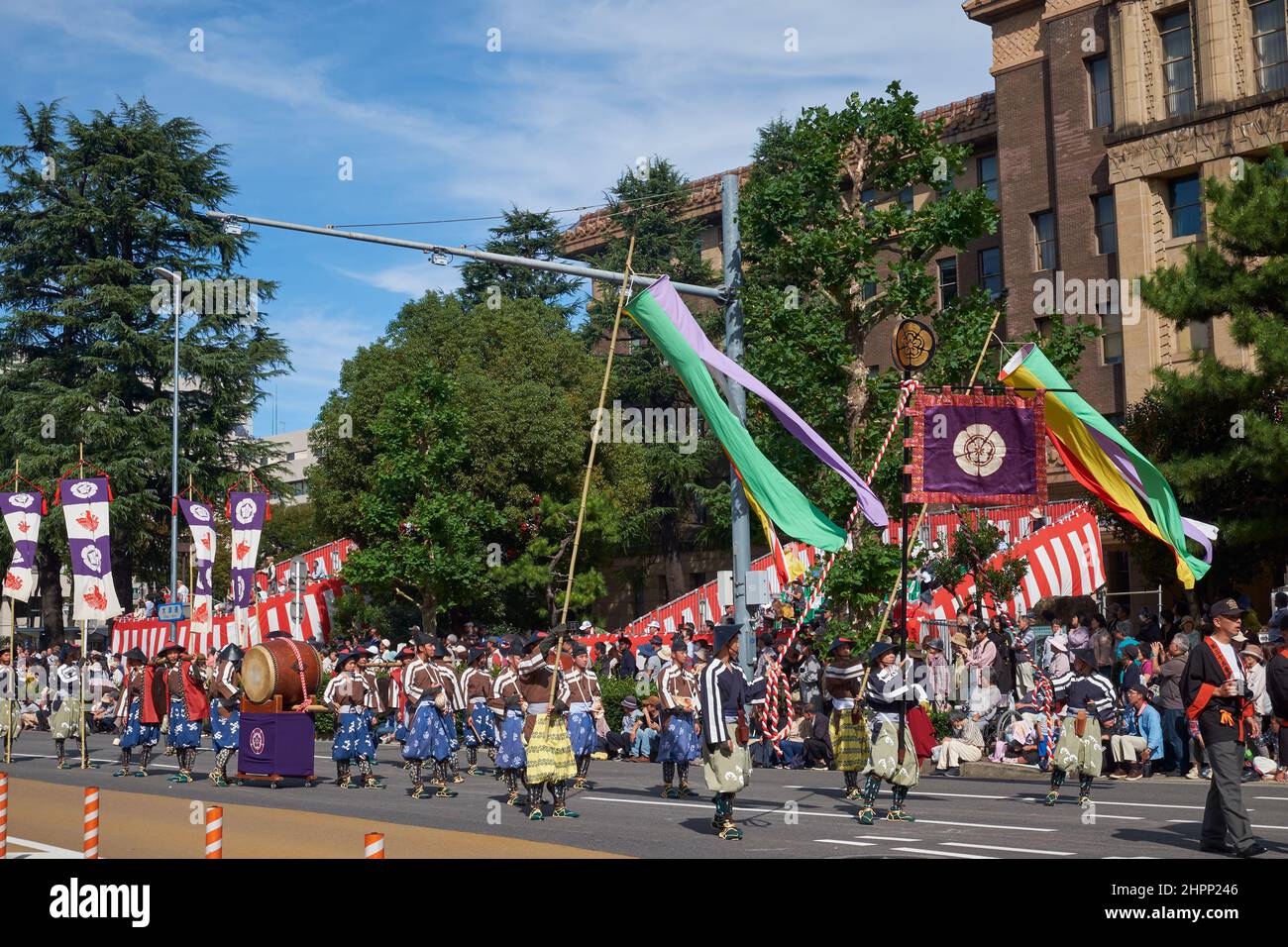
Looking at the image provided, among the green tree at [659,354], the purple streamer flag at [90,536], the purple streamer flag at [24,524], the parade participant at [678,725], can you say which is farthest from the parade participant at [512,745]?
the green tree at [659,354]

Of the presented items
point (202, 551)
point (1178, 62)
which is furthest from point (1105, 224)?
point (202, 551)

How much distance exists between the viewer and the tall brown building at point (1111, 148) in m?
34.7

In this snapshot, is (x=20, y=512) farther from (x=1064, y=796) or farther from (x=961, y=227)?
(x=1064, y=796)

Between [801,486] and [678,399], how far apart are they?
30.3 metres

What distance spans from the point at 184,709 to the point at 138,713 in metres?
1.47

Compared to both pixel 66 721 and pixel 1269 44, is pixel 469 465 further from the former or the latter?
pixel 1269 44

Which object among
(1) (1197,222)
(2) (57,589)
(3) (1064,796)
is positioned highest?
(1) (1197,222)

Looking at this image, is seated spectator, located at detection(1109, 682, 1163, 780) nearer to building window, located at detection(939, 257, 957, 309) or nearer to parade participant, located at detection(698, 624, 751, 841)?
parade participant, located at detection(698, 624, 751, 841)

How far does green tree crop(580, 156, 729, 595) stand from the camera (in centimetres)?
5000

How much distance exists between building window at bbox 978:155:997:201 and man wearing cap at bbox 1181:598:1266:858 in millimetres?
35373

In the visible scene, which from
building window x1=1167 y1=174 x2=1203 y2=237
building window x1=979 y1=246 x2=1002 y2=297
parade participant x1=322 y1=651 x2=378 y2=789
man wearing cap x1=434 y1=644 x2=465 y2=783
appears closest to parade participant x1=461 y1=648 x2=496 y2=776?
man wearing cap x1=434 y1=644 x2=465 y2=783

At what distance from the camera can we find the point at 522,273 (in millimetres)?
54812

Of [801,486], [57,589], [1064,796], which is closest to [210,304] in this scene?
[57,589]
